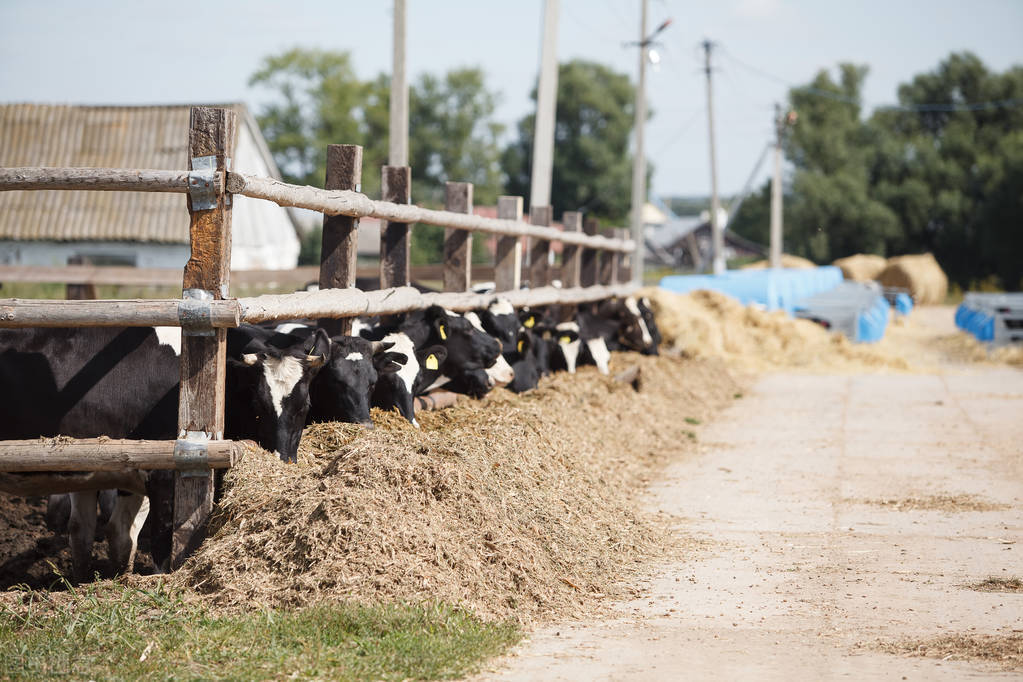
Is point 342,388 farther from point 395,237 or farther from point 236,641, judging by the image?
point 236,641

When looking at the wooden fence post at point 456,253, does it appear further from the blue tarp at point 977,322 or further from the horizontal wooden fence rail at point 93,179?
the blue tarp at point 977,322

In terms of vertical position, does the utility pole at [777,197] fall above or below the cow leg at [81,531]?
above

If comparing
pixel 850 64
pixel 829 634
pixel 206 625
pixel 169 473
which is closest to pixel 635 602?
pixel 829 634

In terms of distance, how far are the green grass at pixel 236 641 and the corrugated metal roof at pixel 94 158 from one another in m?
27.7

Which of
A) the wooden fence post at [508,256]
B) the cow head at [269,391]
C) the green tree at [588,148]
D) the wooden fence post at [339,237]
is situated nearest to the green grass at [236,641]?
the cow head at [269,391]

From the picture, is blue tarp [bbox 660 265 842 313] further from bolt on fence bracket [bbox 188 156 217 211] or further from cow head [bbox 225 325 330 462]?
bolt on fence bracket [bbox 188 156 217 211]

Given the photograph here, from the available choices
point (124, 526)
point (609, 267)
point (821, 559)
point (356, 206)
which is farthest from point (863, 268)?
point (124, 526)

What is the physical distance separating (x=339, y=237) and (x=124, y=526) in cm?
212

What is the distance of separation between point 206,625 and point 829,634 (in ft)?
7.97

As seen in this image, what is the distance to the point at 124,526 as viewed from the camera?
567 centimetres

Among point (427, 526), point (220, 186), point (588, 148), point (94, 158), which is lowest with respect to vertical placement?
point (427, 526)

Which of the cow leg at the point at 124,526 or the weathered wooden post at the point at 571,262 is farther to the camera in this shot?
the weathered wooden post at the point at 571,262

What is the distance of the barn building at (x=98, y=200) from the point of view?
3091 cm

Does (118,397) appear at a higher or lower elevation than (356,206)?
lower
